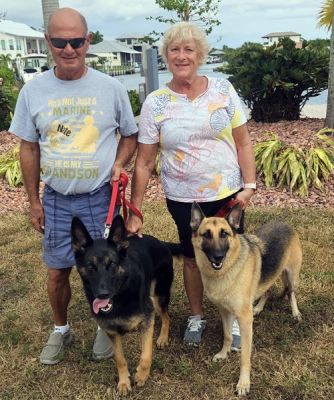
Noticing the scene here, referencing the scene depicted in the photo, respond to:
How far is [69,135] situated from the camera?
118 inches

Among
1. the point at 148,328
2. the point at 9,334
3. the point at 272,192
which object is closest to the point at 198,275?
the point at 148,328

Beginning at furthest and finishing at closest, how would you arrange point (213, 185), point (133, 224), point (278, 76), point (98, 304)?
point (278, 76), point (133, 224), point (213, 185), point (98, 304)

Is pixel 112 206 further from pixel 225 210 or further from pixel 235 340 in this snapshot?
pixel 235 340

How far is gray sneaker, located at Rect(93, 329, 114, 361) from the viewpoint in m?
3.56

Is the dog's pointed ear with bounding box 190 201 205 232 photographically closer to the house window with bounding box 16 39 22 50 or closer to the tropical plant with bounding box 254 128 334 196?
the tropical plant with bounding box 254 128 334 196

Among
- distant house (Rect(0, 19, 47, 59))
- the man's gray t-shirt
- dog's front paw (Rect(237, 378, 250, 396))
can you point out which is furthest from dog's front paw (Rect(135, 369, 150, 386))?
distant house (Rect(0, 19, 47, 59))

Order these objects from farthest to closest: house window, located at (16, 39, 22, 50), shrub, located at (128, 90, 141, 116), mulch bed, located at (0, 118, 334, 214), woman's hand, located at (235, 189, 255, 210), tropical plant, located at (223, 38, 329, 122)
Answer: house window, located at (16, 39, 22, 50)
shrub, located at (128, 90, 141, 116)
tropical plant, located at (223, 38, 329, 122)
mulch bed, located at (0, 118, 334, 214)
woman's hand, located at (235, 189, 255, 210)

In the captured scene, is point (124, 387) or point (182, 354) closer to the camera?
point (124, 387)

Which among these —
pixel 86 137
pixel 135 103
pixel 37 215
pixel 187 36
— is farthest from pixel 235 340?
pixel 135 103

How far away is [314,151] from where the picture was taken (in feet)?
23.0

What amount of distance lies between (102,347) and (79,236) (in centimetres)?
121

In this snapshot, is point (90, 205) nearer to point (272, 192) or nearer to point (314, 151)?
point (272, 192)

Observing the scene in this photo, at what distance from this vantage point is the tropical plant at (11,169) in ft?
26.7

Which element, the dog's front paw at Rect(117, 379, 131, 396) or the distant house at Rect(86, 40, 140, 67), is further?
the distant house at Rect(86, 40, 140, 67)
